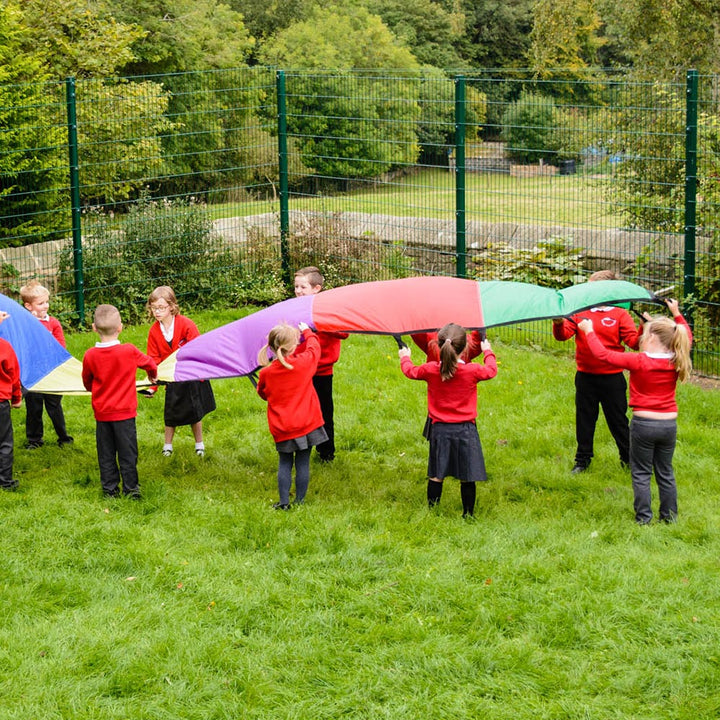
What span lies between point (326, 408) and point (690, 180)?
175 inches

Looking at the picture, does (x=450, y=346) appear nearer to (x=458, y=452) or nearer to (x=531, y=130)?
(x=458, y=452)

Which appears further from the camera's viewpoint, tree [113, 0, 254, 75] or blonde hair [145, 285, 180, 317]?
tree [113, 0, 254, 75]

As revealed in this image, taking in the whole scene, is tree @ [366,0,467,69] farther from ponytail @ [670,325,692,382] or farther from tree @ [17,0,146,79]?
ponytail @ [670,325,692,382]

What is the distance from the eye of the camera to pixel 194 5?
89.4ft

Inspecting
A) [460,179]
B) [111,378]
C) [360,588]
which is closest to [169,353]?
[111,378]

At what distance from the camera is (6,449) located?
783cm

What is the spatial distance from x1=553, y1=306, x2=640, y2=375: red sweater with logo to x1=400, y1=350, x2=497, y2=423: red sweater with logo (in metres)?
1.04

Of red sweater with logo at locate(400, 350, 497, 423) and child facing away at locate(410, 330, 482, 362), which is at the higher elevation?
child facing away at locate(410, 330, 482, 362)

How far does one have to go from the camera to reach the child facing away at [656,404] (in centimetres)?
688

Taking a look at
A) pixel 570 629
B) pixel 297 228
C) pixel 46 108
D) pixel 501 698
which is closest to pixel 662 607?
pixel 570 629

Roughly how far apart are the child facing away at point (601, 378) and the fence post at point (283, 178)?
6.07 metres

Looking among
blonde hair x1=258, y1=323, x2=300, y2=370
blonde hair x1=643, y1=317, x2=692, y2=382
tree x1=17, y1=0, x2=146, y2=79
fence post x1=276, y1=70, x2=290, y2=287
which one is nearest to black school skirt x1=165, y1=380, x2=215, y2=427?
blonde hair x1=258, y1=323, x2=300, y2=370

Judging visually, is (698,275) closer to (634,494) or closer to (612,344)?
(612,344)

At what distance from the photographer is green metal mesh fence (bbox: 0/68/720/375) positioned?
1087 centimetres
